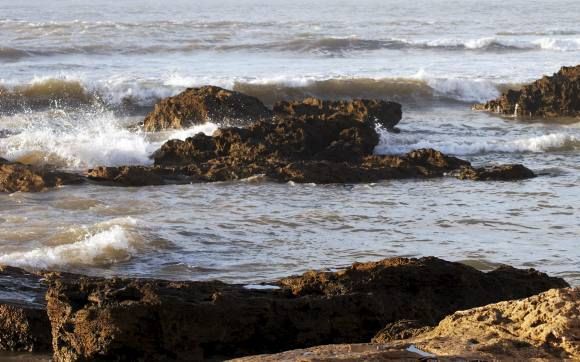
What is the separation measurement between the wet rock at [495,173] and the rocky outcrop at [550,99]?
236 inches

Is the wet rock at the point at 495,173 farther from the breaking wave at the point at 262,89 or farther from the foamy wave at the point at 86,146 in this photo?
the breaking wave at the point at 262,89

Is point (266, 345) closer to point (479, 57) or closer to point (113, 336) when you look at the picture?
point (113, 336)

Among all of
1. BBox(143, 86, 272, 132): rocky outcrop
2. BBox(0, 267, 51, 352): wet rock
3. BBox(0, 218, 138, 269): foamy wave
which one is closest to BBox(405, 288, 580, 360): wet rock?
BBox(0, 267, 51, 352): wet rock

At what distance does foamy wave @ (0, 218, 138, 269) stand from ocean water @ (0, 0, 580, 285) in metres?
0.02

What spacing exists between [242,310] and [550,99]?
13.1m

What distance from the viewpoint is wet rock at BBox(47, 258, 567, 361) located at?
481 centimetres

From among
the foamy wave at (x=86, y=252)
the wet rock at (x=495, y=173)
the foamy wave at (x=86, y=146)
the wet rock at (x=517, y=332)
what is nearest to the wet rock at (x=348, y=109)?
the foamy wave at (x=86, y=146)

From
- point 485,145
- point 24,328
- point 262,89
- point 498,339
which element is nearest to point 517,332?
point 498,339

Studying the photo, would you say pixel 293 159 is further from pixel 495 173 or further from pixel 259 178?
pixel 495 173

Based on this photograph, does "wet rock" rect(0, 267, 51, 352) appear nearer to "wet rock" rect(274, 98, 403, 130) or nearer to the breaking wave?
"wet rock" rect(274, 98, 403, 130)

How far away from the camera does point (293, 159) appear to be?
11859 millimetres

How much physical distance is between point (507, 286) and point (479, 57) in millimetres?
23998

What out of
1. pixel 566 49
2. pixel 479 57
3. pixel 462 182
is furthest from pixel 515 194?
pixel 566 49

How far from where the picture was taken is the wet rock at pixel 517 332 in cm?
387
